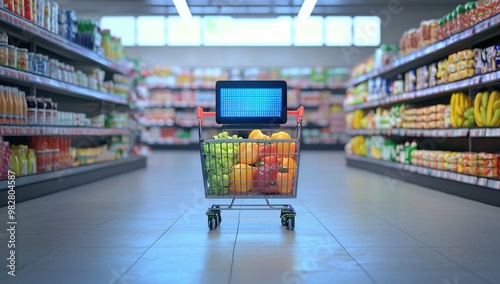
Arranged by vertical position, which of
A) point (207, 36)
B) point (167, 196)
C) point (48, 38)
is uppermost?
point (207, 36)

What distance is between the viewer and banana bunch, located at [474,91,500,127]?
4816mm

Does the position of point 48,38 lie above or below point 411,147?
above

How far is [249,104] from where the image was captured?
3672 millimetres

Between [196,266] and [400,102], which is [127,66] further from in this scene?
[196,266]

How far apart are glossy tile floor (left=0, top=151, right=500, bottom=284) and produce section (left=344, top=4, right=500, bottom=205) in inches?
16.9

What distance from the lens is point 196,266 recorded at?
8.43ft

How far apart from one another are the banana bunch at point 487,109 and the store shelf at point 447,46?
551 mm

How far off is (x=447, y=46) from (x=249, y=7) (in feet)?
31.4

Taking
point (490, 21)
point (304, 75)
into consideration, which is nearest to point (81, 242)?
point (490, 21)

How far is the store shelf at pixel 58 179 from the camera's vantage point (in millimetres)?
4883

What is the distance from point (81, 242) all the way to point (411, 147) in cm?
498

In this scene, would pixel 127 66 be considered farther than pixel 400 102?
Yes

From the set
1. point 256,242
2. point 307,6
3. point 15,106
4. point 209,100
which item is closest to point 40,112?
point 15,106

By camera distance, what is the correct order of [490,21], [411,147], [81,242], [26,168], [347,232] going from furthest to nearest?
[411,147]
[26,168]
[490,21]
[347,232]
[81,242]
